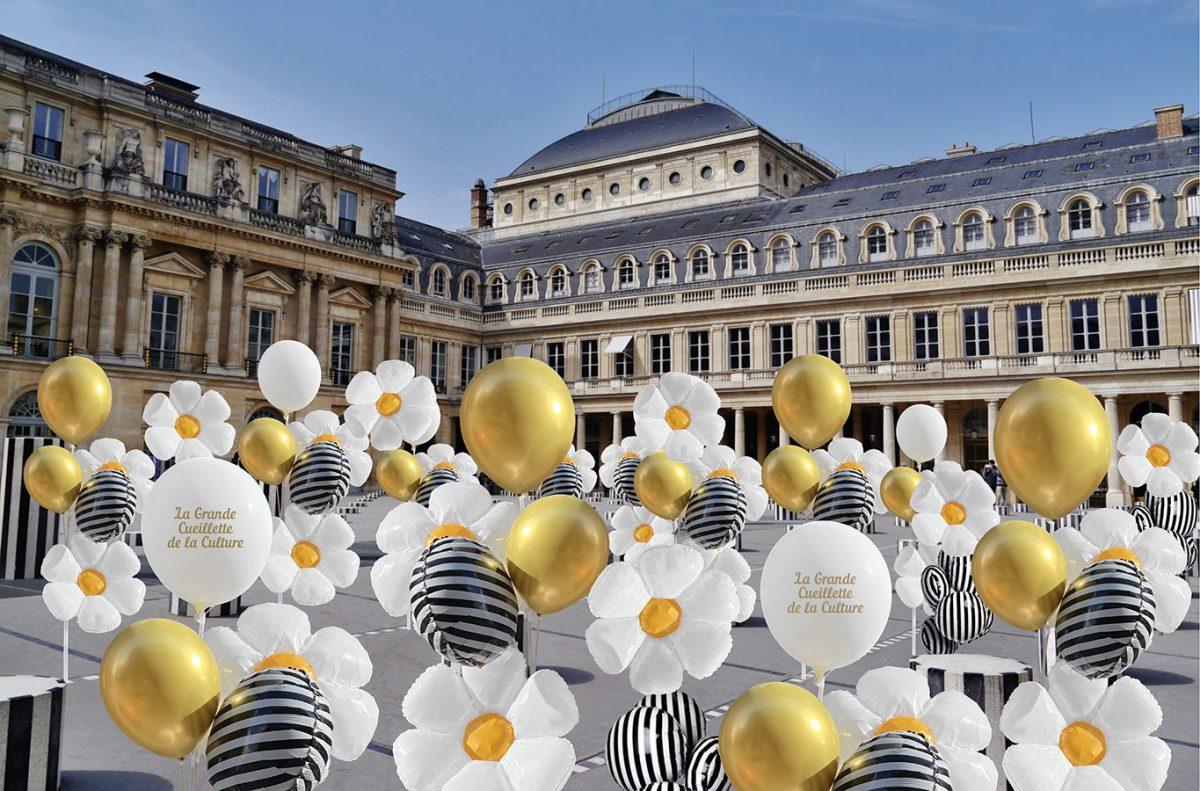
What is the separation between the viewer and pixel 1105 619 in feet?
11.8

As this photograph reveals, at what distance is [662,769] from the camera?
3244 millimetres

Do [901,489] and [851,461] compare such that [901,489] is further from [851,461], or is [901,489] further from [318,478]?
[318,478]

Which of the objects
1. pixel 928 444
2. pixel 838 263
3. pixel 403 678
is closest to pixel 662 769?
pixel 403 678

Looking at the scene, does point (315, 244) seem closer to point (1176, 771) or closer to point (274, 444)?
point (274, 444)

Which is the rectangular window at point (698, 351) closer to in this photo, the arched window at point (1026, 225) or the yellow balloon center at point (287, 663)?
the arched window at point (1026, 225)

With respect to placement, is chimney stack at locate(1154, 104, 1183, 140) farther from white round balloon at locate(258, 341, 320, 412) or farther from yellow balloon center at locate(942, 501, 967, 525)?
white round balloon at locate(258, 341, 320, 412)

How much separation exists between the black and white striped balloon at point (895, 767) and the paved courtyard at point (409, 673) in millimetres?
2709

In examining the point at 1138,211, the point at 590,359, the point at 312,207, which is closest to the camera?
the point at 1138,211

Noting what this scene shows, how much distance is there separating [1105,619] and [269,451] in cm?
638

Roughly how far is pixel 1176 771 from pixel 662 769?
3946 millimetres

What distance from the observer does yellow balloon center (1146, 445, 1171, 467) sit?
8.80m

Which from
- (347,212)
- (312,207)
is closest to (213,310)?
(312,207)

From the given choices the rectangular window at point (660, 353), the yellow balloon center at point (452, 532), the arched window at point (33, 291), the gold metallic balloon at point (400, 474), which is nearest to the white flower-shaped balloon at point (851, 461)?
the gold metallic balloon at point (400, 474)

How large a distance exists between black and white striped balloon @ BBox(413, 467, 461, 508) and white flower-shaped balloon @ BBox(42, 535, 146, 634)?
2342mm
